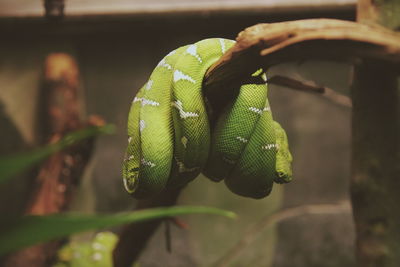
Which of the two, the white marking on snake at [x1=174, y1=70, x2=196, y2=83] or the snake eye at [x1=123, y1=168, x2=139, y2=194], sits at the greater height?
the white marking on snake at [x1=174, y1=70, x2=196, y2=83]

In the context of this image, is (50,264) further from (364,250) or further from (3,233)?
(3,233)

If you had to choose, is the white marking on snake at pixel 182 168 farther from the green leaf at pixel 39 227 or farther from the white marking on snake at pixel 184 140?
the green leaf at pixel 39 227

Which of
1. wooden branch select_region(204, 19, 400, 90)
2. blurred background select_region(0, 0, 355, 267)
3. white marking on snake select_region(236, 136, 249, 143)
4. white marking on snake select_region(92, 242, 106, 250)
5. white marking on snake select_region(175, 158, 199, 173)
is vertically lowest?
white marking on snake select_region(92, 242, 106, 250)

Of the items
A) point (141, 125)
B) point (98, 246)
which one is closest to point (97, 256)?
point (98, 246)

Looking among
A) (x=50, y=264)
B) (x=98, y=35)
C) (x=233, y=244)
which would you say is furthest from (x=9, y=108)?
(x=233, y=244)

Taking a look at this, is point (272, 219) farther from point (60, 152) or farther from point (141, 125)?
point (141, 125)

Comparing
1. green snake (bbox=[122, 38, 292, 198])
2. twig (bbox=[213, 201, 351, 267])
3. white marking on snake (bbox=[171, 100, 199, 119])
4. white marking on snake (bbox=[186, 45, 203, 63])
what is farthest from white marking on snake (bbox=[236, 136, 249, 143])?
twig (bbox=[213, 201, 351, 267])

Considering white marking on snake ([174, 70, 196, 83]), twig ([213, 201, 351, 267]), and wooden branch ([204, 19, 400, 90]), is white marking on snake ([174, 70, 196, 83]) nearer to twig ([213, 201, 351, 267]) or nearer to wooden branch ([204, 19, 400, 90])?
wooden branch ([204, 19, 400, 90])

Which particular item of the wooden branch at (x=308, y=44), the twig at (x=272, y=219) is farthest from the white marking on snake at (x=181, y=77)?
the twig at (x=272, y=219)
